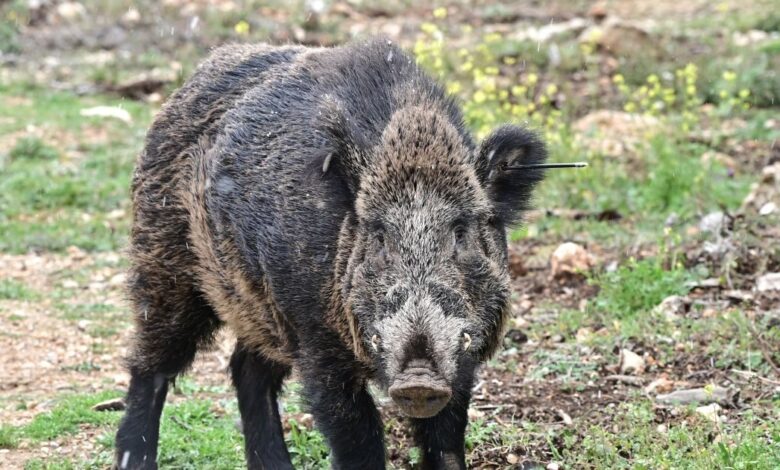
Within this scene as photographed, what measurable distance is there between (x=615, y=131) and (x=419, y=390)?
7742 millimetres

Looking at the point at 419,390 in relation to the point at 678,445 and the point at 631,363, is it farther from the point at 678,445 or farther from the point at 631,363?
the point at 631,363

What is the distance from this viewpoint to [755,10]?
1638 centimetres

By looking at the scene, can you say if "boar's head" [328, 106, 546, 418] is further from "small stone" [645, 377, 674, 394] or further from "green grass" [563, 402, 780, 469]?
"small stone" [645, 377, 674, 394]

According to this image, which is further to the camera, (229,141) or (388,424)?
(388,424)

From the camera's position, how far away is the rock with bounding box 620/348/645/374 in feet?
21.6

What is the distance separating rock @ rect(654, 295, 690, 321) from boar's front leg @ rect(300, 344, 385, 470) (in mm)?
3022

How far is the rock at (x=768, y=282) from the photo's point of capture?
288 inches

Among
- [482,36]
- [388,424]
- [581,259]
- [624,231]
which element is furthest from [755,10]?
[388,424]

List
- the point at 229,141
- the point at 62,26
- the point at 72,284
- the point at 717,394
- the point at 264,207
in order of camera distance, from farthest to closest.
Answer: the point at 62,26, the point at 72,284, the point at 717,394, the point at 229,141, the point at 264,207

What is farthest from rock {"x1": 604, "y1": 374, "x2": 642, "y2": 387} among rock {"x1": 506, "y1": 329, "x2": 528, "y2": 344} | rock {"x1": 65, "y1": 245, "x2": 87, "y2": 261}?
rock {"x1": 65, "y1": 245, "x2": 87, "y2": 261}

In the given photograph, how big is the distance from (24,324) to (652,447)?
455 centimetres

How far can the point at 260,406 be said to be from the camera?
5914 millimetres

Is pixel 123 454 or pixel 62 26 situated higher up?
pixel 123 454

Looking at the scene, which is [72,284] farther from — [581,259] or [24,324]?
[581,259]
